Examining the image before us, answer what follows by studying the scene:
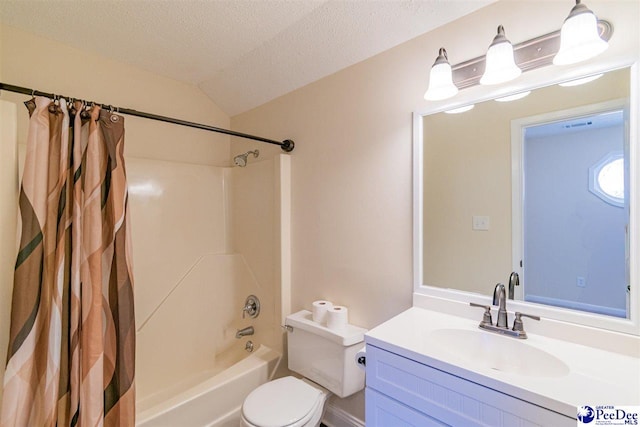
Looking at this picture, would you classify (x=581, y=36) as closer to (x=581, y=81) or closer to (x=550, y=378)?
(x=581, y=81)

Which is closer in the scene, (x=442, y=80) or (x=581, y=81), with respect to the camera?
(x=581, y=81)

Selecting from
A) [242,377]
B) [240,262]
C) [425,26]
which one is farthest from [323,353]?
[425,26]

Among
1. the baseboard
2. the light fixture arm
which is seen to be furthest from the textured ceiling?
the baseboard

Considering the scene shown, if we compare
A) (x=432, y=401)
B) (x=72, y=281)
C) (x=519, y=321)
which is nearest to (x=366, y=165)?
(x=519, y=321)

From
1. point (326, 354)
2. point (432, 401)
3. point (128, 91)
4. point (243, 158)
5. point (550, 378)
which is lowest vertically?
point (326, 354)

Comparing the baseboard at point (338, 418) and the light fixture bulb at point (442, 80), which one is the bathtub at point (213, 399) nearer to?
the baseboard at point (338, 418)

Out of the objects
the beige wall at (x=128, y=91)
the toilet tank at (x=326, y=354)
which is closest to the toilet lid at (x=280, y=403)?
the toilet tank at (x=326, y=354)

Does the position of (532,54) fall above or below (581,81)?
above

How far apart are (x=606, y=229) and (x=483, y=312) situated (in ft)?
1.71

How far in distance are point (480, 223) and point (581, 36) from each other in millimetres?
737

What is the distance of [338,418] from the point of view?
1.67 m

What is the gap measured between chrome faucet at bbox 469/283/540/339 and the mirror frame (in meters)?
0.06

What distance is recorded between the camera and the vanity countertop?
71cm

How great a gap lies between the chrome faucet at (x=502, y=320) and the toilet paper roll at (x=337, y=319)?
Answer: 0.69 metres
